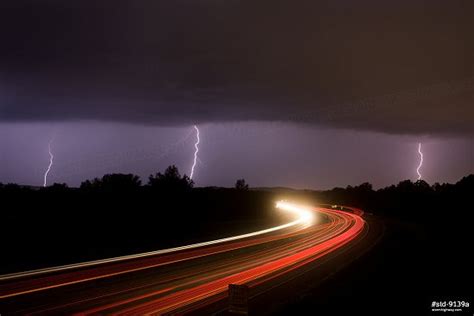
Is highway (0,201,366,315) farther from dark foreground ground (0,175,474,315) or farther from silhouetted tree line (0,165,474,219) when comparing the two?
silhouetted tree line (0,165,474,219)

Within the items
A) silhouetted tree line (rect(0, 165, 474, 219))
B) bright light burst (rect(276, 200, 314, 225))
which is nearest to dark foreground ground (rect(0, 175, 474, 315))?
silhouetted tree line (rect(0, 165, 474, 219))

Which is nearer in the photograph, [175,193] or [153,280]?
[153,280]

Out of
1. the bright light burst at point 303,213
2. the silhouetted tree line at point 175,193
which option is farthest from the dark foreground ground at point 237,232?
the bright light burst at point 303,213

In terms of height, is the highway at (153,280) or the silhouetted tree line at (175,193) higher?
the silhouetted tree line at (175,193)

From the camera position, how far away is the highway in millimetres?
15478

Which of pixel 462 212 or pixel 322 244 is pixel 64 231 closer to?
pixel 322 244

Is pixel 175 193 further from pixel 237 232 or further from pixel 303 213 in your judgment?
pixel 303 213

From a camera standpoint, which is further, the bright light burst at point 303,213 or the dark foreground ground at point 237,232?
the bright light burst at point 303,213

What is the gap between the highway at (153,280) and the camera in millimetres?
15478

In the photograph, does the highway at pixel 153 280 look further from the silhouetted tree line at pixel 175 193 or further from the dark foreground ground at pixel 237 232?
the silhouetted tree line at pixel 175 193

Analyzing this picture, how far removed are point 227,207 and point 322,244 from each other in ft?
104

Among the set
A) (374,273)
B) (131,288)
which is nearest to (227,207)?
(374,273)

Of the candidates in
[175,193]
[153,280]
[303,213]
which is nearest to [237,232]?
[175,193]

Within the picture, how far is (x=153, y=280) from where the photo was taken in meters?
20.2
